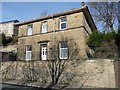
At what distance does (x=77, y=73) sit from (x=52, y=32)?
8656mm

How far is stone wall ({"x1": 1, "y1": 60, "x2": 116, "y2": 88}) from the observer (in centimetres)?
1433

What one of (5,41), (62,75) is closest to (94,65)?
(62,75)

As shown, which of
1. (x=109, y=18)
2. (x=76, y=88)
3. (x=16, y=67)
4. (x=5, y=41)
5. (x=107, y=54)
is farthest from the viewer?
(x=5, y=41)

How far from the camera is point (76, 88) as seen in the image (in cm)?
1383

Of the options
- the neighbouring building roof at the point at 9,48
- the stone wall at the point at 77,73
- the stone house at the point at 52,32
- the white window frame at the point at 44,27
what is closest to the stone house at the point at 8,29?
the neighbouring building roof at the point at 9,48

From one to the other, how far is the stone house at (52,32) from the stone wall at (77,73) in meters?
4.47

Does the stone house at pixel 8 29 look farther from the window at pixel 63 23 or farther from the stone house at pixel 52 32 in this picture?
the window at pixel 63 23

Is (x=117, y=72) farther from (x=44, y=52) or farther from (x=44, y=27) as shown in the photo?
(x=44, y=27)

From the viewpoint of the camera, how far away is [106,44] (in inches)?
672

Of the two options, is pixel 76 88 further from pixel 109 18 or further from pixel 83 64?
pixel 109 18

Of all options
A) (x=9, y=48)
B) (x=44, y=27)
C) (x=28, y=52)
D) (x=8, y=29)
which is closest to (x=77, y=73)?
(x=44, y=27)

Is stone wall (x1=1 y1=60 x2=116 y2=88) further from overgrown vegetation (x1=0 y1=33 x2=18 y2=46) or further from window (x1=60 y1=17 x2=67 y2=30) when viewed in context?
overgrown vegetation (x1=0 y1=33 x2=18 y2=46)

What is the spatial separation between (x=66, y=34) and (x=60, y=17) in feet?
8.38

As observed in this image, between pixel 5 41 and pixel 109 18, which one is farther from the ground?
pixel 109 18
